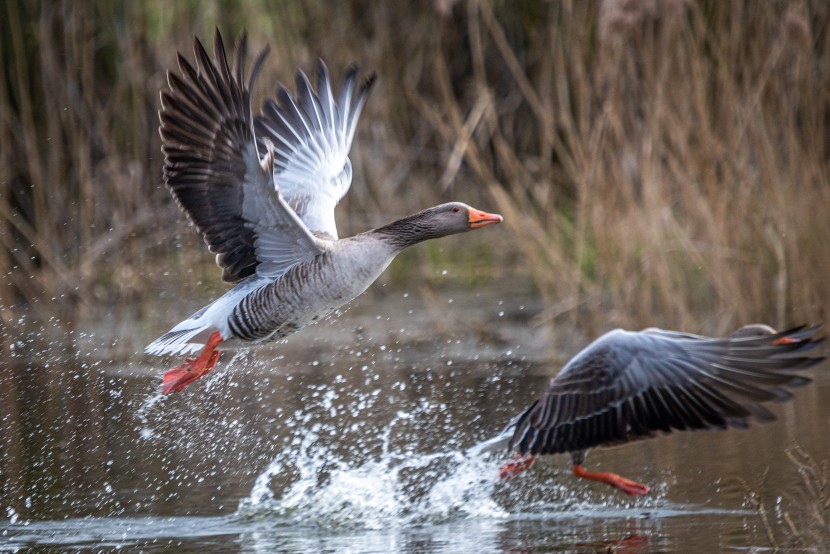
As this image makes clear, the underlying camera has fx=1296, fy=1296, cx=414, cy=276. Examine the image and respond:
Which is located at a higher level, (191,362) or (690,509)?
(191,362)

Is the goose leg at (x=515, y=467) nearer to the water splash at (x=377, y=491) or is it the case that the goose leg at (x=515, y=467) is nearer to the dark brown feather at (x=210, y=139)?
the water splash at (x=377, y=491)

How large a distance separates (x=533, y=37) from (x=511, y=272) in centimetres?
304

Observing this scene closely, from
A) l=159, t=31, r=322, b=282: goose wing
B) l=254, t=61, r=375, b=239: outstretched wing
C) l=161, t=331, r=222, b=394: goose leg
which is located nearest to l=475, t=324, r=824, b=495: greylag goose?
l=159, t=31, r=322, b=282: goose wing

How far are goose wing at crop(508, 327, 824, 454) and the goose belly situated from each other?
3.71 ft

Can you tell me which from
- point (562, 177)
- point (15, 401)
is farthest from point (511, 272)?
point (15, 401)

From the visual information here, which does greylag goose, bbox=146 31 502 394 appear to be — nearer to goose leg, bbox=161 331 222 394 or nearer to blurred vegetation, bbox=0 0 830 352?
goose leg, bbox=161 331 222 394

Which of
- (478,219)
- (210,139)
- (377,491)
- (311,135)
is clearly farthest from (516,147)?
(210,139)

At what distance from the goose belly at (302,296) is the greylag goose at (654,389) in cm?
109

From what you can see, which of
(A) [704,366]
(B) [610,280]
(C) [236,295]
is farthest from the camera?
(B) [610,280]

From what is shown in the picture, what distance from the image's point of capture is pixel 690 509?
5969 millimetres

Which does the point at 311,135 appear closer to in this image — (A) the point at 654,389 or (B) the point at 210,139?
(B) the point at 210,139

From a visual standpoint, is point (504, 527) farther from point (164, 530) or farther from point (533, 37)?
point (533, 37)

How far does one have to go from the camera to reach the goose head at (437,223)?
668 cm

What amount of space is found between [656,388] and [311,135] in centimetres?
299
